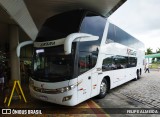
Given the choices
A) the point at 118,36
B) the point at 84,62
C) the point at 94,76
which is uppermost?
the point at 118,36

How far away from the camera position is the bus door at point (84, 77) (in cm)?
589

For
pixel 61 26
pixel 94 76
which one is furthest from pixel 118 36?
pixel 61 26

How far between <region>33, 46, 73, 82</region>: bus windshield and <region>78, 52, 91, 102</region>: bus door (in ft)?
1.62

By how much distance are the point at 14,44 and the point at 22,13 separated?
3.27 m

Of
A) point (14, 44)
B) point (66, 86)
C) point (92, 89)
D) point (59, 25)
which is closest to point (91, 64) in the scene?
point (92, 89)

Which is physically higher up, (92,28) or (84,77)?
(92,28)

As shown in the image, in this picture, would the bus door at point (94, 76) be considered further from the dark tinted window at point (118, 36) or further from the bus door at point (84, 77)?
the dark tinted window at point (118, 36)

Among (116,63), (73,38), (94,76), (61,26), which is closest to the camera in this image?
(73,38)

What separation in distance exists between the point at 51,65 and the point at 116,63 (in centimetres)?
430

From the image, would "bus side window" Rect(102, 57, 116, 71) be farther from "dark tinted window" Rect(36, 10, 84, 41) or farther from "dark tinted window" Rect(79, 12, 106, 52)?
"dark tinted window" Rect(36, 10, 84, 41)

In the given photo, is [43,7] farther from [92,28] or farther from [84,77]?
[84,77]

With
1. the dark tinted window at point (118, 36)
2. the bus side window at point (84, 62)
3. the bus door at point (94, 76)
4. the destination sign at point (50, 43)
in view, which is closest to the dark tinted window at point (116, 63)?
the bus door at point (94, 76)

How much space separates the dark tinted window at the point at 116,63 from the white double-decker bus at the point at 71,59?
48mm

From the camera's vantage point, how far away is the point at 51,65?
19.8 ft
